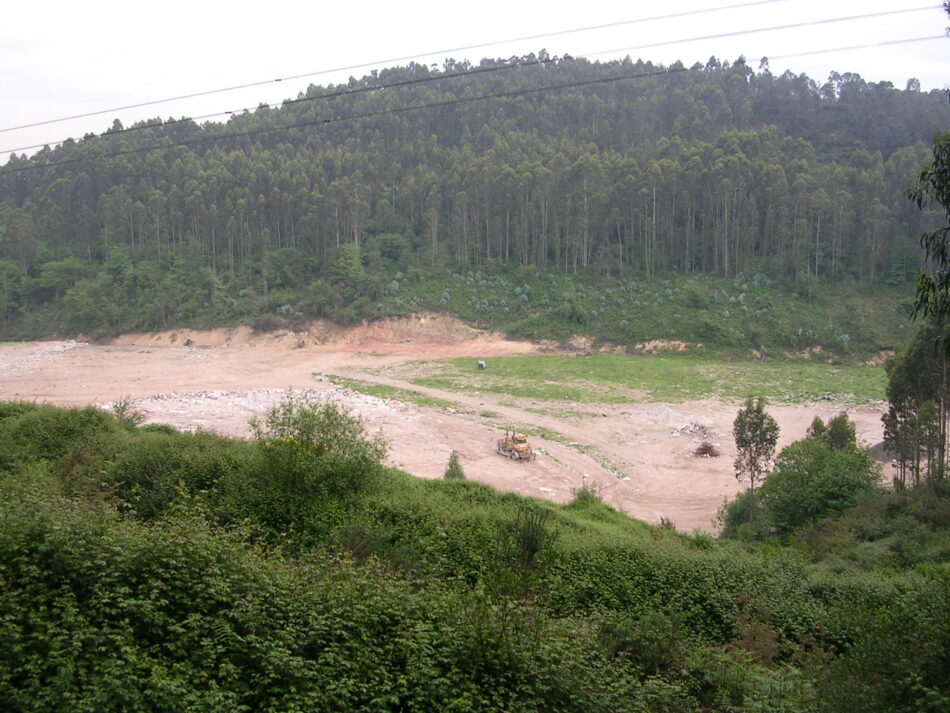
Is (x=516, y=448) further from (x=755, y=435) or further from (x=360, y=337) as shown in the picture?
(x=360, y=337)

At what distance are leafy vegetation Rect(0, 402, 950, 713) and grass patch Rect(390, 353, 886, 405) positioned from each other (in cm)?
2693

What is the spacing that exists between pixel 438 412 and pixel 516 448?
9.15m

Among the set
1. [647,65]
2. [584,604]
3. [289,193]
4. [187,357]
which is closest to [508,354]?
[187,357]

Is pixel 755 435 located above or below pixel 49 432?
below

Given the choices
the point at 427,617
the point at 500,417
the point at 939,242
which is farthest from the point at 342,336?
the point at 939,242

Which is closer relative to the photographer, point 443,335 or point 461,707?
point 461,707

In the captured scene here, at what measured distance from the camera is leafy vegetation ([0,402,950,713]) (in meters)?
6.58

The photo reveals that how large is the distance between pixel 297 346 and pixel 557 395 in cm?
3181

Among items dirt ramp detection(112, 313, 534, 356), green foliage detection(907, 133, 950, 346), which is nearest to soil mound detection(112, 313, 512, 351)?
dirt ramp detection(112, 313, 534, 356)

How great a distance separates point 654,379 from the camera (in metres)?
45.4

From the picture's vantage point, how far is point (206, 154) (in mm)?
93625

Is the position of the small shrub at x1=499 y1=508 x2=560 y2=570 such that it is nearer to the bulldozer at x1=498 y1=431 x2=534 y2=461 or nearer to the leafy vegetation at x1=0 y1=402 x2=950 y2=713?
the leafy vegetation at x1=0 y1=402 x2=950 y2=713

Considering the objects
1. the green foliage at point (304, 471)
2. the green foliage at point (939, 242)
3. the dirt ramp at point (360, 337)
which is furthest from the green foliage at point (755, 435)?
the dirt ramp at point (360, 337)

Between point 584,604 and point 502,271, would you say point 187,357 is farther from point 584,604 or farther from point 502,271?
point 584,604
